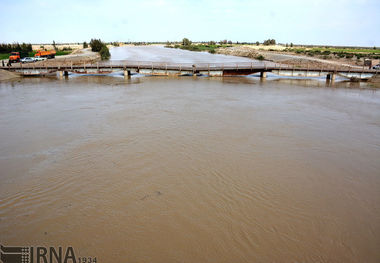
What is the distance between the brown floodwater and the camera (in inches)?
236

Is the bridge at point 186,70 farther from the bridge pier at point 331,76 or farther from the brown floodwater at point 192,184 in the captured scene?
the brown floodwater at point 192,184

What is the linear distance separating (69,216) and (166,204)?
267 centimetres

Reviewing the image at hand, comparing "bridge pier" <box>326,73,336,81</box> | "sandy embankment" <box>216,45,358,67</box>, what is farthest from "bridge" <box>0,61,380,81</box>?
"sandy embankment" <box>216,45,358,67</box>

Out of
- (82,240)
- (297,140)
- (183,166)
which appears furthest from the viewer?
(297,140)

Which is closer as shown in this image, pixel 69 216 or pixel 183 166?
pixel 69 216

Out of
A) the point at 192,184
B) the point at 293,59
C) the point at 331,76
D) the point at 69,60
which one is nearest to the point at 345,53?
the point at 293,59

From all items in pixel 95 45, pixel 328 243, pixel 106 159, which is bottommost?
pixel 328 243

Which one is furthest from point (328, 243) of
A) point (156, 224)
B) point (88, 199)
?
point (88, 199)

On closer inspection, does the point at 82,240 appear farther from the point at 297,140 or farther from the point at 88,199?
the point at 297,140

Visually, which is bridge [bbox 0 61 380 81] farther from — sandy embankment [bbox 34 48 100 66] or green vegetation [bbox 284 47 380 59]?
green vegetation [bbox 284 47 380 59]

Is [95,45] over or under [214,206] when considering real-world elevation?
over

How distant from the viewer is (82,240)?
6.00m

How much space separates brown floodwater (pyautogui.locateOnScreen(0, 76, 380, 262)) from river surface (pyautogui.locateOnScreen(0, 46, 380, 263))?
0.12ft

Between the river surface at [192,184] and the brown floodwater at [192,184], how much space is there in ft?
0.12
